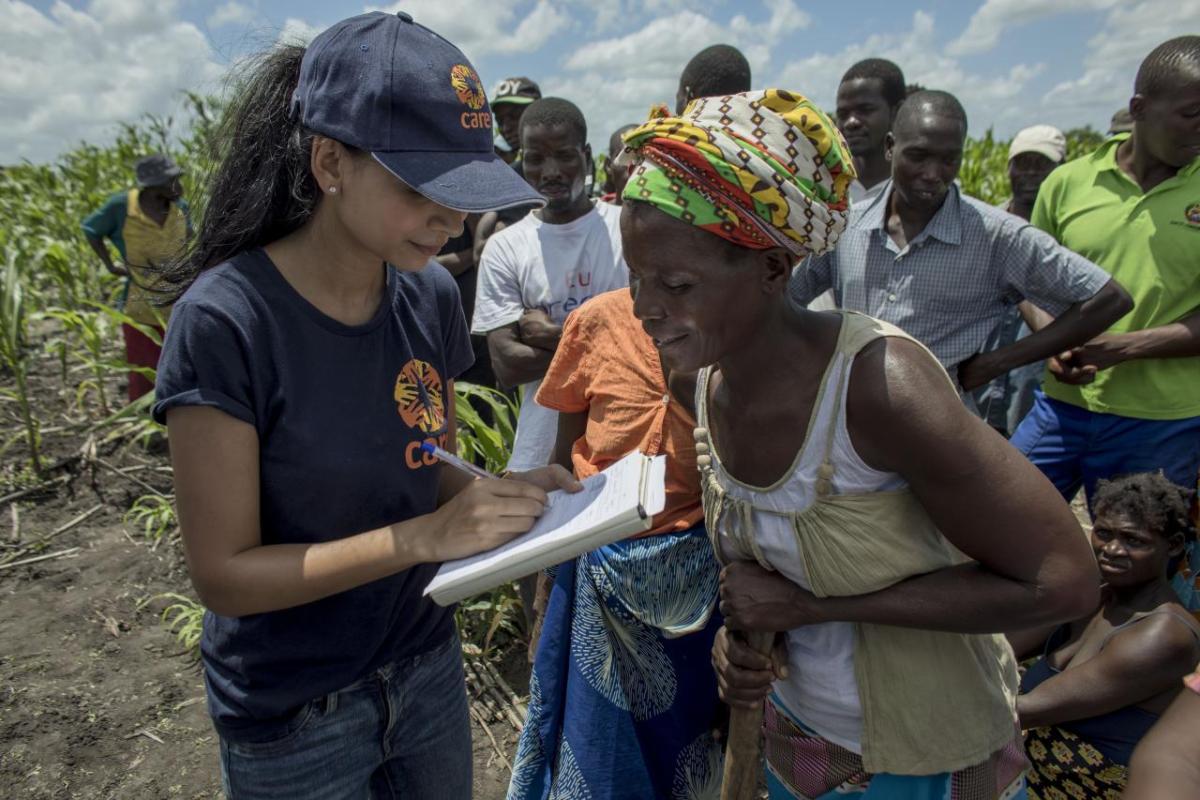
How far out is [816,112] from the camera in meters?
1.21

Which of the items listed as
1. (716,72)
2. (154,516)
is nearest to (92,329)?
(154,516)

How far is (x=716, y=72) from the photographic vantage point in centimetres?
346

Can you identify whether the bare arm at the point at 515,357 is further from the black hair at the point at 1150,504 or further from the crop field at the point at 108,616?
the black hair at the point at 1150,504

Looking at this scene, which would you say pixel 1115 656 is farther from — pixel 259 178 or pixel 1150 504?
pixel 259 178

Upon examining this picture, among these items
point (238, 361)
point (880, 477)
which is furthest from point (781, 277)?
point (238, 361)

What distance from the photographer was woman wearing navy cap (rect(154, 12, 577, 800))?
3.83 ft

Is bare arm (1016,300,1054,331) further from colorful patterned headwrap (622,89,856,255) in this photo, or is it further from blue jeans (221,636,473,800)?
blue jeans (221,636,473,800)

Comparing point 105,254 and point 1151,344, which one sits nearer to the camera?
point 1151,344

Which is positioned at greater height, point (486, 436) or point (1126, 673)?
point (486, 436)

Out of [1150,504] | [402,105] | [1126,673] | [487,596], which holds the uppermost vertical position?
[402,105]

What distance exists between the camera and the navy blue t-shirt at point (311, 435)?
3.82 feet

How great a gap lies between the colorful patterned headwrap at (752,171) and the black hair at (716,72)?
237cm

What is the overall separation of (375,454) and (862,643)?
82 centimetres

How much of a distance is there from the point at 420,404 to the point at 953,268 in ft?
6.15
